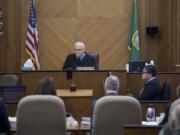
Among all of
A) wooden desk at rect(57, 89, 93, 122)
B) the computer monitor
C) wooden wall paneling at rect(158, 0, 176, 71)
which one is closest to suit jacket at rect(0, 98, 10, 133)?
wooden desk at rect(57, 89, 93, 122)

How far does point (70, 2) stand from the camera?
13672mm

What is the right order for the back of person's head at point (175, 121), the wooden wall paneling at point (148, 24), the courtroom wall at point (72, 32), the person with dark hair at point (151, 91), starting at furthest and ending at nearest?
the courtroom wall at point (72, 32) → the wooden wall paneling at point (148, 24) → the person with dark hair at point (151, 91) → the back of person's head at point (175, 121)

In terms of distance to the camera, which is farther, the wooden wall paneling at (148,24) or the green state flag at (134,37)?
the wooden wall paneling at (148,24)

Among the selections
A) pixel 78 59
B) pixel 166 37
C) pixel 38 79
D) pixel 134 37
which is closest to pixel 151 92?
pixel 38 79

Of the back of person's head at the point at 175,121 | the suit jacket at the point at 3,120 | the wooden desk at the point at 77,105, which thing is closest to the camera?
the back of person's head at the point at 175,121

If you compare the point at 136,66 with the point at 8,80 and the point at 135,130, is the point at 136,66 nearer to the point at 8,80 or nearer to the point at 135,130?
the point at 8,80

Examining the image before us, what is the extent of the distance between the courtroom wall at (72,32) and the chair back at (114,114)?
7.87 metres

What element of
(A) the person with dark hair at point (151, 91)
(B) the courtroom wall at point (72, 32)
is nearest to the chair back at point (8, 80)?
(B) the courtroom wall at point (72, 32)

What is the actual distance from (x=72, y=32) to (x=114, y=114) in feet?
26.7

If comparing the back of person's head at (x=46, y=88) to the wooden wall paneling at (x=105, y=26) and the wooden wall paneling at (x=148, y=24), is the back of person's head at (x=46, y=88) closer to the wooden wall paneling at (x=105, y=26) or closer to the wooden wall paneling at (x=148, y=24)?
the wooden wall paneling at (x=105, y=26)

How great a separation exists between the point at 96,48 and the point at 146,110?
23.1ft

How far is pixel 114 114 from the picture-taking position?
226 inches

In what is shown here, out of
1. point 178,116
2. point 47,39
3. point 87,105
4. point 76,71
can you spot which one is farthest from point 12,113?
point 47,39

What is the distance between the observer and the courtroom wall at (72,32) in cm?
1361
